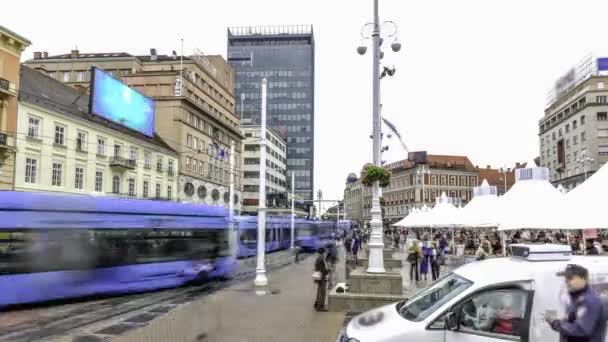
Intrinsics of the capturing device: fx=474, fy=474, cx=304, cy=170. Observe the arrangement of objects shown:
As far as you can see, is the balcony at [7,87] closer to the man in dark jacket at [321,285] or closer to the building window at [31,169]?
the building window at [31,169]

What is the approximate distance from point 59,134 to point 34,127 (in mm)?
2436

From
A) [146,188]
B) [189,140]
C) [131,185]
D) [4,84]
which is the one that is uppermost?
→ [189,140]

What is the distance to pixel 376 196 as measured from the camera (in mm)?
13742

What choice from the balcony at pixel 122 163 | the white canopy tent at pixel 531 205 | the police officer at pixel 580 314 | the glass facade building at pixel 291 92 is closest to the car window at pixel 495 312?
the police officer at pixel 580 314

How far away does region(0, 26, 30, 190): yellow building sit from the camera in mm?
30641

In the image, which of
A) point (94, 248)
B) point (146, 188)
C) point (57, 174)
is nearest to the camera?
point (94, 248)

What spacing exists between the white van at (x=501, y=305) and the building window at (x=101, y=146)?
1568 inches

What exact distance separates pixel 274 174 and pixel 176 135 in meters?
49.9

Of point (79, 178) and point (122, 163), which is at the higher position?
point (122, 163)

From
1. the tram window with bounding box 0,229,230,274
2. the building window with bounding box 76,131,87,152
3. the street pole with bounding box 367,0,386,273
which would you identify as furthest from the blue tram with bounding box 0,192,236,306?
the building window with bounding box 76,131,87,152

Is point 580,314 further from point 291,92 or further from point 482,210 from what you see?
point 291,92

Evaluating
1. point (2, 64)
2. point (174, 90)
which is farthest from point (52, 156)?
point (174, 90)

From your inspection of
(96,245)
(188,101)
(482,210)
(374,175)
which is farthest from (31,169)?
(482,210)

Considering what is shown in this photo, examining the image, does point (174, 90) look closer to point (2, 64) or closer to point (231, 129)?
point (231, 129)
